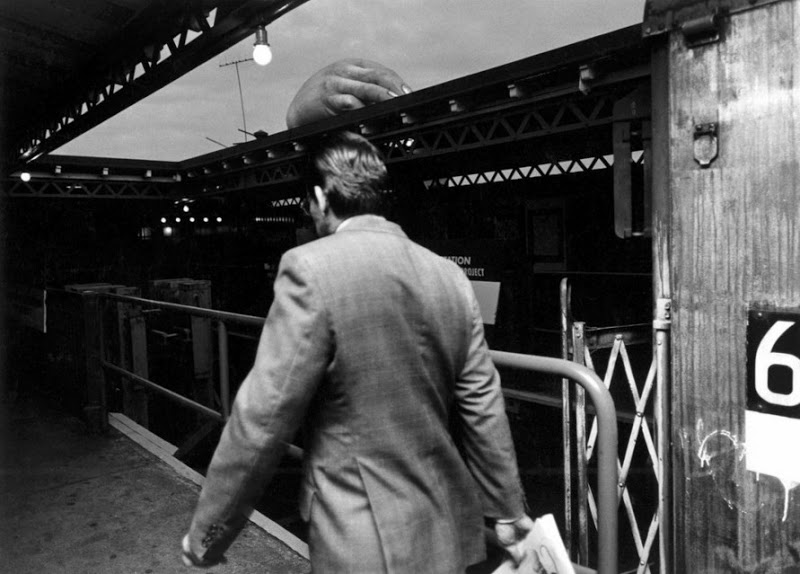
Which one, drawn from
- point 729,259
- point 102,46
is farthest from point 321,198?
point 102,46

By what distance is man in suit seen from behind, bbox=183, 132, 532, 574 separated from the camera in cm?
133

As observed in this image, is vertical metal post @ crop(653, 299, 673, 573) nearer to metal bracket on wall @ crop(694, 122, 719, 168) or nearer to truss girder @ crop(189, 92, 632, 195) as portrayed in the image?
metal bracket on wall @ crop(694, 122, 719, 168)

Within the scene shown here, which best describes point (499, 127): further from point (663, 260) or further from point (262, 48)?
point (663, 260)

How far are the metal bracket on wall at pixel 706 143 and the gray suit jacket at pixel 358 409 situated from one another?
1.91 m

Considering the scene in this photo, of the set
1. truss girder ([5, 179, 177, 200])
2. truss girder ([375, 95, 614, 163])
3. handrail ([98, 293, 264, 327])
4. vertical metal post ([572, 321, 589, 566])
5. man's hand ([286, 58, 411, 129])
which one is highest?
man's hand ([286, 58, 411, 129])

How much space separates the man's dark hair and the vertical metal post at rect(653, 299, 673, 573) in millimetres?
2075

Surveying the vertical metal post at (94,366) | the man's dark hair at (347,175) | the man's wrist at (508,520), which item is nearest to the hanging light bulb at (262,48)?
the vertical metal post at (94,366)

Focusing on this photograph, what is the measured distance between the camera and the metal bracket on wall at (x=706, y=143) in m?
2.78

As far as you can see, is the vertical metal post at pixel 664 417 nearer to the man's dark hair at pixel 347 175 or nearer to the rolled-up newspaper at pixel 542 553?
the rolled-up newspaper at pixel 542 553

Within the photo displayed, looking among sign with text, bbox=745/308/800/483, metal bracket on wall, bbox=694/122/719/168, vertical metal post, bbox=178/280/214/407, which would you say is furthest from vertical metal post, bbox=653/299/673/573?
vertical metal post, bbox=178/280/214/407

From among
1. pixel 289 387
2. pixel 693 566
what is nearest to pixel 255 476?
pixel 289 387

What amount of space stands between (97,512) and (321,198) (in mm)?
2661

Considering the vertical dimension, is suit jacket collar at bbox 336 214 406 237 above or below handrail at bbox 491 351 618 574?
above

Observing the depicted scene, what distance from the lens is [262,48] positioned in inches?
224
